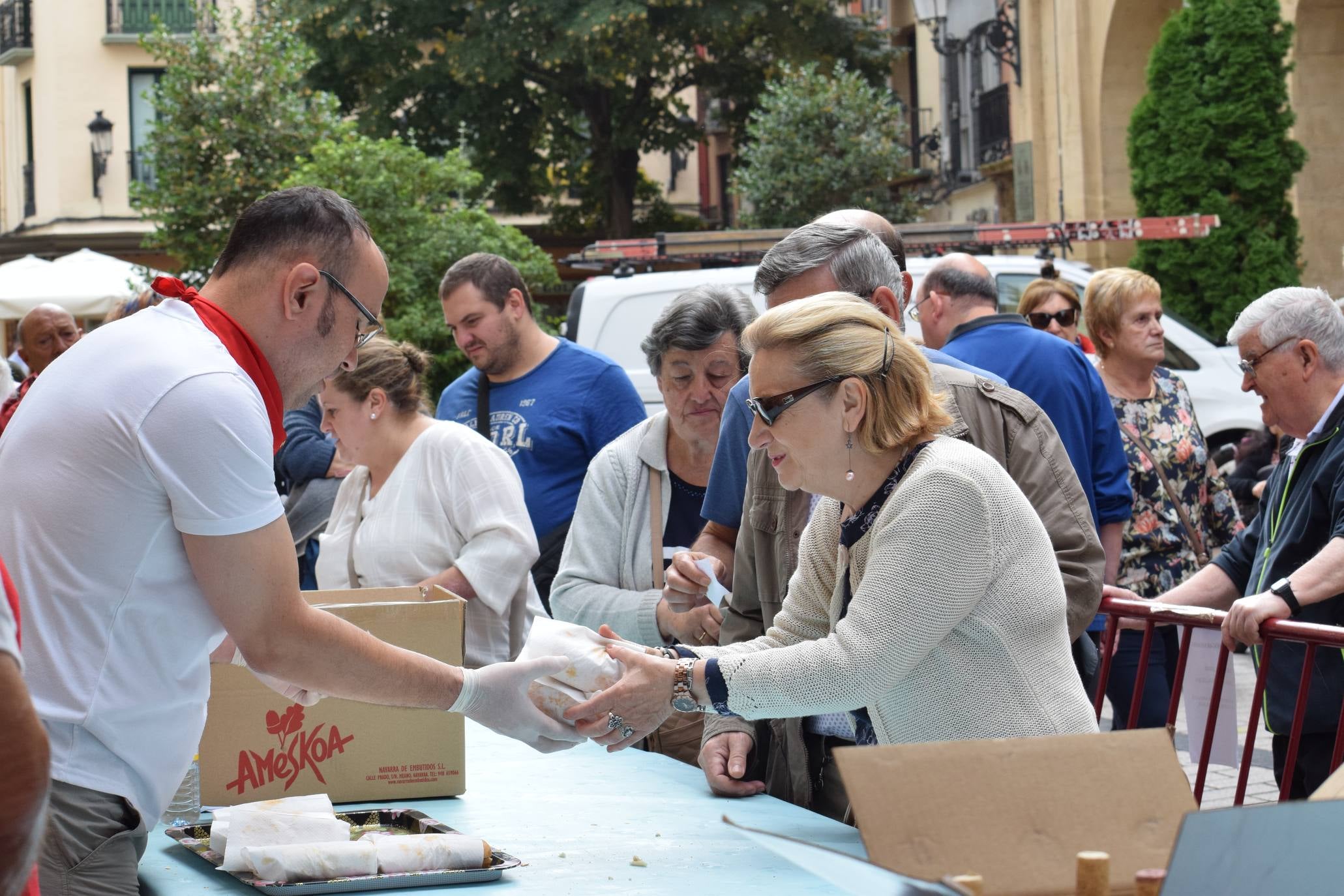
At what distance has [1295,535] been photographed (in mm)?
4078

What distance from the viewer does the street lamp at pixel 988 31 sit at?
15.3 meters

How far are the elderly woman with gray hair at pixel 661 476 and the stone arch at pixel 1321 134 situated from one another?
10666 millimetres

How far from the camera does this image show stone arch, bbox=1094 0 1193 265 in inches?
645

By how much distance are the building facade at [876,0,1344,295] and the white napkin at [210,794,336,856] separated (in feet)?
38.7

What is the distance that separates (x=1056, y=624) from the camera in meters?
2.56

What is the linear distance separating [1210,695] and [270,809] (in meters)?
2.41

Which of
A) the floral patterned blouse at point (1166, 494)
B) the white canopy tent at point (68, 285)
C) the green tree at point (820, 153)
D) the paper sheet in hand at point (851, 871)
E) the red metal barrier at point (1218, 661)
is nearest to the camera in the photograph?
the paper sheet in hand at point (851, 871)

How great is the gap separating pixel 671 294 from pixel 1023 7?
31.6ft

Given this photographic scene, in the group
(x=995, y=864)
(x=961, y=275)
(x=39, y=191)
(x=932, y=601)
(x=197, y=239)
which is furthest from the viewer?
(x=39, y=191)

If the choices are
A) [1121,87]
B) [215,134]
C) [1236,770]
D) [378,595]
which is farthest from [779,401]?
[215,134]

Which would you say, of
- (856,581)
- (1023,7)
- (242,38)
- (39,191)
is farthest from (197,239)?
(856,581)

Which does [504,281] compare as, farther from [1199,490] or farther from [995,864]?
[995,864]

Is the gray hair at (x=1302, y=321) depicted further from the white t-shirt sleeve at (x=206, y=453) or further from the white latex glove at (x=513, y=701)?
the white t-shirt sleeve at (x=206, y=453)

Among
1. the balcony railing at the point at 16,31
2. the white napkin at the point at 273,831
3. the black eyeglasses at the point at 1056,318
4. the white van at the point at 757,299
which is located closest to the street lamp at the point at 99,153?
the balcony railing at the point at 16,31
